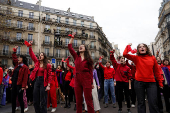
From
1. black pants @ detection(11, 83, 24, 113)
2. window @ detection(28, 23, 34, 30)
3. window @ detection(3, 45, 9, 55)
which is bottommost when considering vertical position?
black pants @ detection(11, 83, 24, 113)

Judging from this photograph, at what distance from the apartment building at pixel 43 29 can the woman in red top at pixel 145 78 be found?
28.5 meters

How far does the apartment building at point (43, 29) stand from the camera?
3344 cm

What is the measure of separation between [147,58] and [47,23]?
36.6m

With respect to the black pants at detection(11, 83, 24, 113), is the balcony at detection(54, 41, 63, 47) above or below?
above

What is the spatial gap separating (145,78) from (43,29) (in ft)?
119

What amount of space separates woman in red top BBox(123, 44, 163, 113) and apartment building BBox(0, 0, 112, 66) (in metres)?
Result: 28.5

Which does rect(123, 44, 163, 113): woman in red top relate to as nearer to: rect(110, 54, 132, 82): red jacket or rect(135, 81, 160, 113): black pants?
rect(135, 81, 160, 113): black pants

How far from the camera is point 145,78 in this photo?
353 cm

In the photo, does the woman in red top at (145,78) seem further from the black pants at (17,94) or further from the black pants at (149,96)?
the black pants at (17,94)

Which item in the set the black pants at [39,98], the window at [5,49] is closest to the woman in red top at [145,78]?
the black pants at [39,98]

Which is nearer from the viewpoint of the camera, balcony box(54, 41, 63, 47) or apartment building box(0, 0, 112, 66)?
apartment building box(0, 0, 112, 66)

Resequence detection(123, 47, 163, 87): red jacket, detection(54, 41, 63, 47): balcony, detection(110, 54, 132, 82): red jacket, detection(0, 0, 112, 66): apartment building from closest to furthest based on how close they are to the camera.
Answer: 1. detection(123, 47, 163, 87): red jacket
2. detection(110, 54, 132, 82): red jacket
3. detection(0, 0, 112, 66): apartment building
4. detection(54, 41, 63, 47): balcony

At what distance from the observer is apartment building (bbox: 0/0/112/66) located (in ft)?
110

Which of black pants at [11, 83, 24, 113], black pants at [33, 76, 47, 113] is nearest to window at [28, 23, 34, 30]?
black pants at [11, 83, 24, 113]
